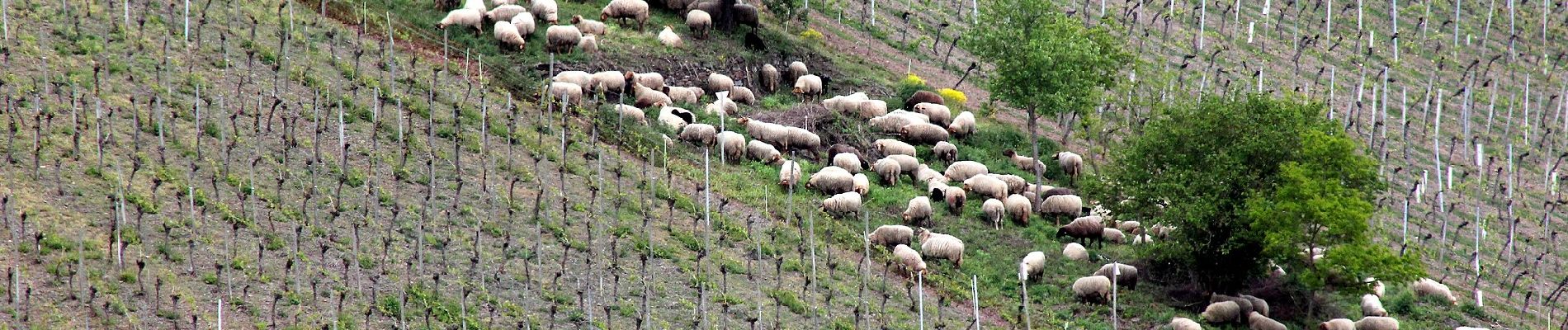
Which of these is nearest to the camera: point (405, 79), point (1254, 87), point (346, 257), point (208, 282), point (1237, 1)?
point (208, 282)

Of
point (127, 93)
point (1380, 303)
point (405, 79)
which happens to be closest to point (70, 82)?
point (127, 93)

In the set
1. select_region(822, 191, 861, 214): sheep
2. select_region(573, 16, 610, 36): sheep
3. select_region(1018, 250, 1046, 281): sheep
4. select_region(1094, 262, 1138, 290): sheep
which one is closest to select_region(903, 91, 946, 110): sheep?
select_region(573, 16, 610, 36): sheep

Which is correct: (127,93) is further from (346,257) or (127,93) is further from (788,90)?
(788,90)

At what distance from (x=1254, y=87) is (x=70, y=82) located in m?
38.0

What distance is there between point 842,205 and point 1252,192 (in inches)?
369

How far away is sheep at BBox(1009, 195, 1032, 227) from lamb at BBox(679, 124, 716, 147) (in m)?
7.62

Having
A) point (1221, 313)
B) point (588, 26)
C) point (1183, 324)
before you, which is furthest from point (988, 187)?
point (588, 26)

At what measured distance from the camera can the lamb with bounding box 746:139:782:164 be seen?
48969 mm

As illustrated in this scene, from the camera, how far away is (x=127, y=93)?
1665 inches

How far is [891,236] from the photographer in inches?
1745

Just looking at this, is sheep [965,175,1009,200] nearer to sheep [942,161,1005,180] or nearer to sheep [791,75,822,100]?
sheep [942,161,1005,180]

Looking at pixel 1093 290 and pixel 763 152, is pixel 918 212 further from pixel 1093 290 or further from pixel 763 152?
pixel 1093 290

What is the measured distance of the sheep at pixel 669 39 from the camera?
55594 mm

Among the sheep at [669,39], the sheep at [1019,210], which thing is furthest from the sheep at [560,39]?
the sheep at [1019,210]
